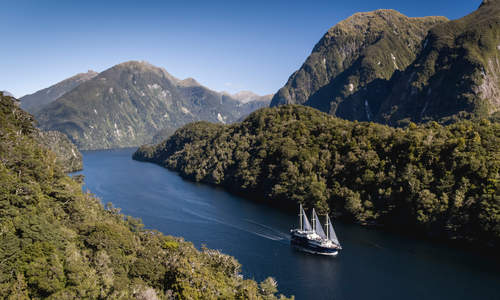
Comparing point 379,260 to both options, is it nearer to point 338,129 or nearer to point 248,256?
point 248,256

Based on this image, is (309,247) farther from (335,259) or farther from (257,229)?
(257,229)

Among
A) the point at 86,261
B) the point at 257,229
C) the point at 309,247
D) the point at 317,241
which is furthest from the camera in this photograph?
the point at 257,229

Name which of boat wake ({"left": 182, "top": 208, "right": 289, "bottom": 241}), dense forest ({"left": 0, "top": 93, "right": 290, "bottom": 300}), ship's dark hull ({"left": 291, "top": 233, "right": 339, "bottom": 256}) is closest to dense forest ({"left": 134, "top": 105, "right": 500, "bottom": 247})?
boat wake ({"left": 182, "top": 208, "right": 289, "bottom": 241})

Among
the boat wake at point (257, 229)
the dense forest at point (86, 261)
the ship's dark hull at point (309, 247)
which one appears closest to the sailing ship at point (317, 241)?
the ship's dark hull at point (309, 247)

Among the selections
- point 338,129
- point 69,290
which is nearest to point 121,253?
point 69,290

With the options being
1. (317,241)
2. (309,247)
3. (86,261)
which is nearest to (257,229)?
(309,247)

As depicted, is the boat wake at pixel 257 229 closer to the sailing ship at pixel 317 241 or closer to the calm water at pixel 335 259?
the calm water at pixel 335 259
